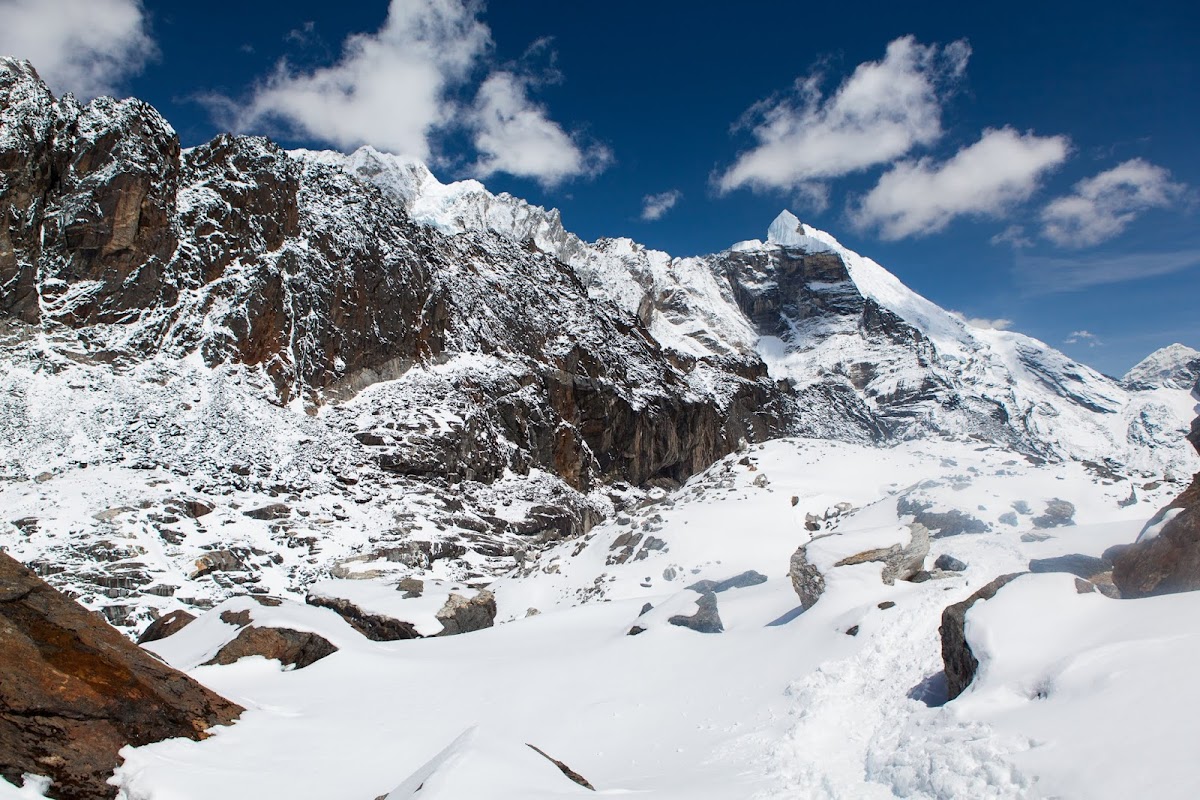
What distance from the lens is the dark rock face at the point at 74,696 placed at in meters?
5.88

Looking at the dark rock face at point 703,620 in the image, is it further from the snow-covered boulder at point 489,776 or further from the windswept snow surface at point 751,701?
the snow-covered boulder at point 489,776

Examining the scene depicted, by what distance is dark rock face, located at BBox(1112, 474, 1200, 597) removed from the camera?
7895 mm

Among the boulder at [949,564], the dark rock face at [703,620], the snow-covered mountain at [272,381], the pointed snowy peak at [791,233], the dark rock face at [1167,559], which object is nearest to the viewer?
the dark rock face at [1167,559]

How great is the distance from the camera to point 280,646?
1207 centimetres

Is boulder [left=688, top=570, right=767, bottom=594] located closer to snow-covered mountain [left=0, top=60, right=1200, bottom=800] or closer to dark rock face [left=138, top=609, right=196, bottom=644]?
snow-covered mountain [left=0, top=60, right=1200, bottom=800]

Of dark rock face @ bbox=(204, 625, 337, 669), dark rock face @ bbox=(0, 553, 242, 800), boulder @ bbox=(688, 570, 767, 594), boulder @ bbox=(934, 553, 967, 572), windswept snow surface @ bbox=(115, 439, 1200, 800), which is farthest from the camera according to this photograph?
boulder @ bbox=(688, 570, 767, 594)

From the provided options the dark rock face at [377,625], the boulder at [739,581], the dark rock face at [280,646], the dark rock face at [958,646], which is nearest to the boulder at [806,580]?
the dark rock face at [958,646]

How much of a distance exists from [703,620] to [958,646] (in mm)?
5637

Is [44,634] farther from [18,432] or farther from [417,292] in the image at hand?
[417,292]

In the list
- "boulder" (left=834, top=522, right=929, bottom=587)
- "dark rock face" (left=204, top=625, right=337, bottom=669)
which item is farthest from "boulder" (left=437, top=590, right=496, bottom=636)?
"boulder" (left=834, top=522, right=929, bottom=587)

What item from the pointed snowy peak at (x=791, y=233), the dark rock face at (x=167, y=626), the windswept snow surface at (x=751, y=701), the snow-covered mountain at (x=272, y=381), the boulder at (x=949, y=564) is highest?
the pointed snowy peak at (x=791, y=233)

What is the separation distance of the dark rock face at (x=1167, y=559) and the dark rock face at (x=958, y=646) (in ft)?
5.16

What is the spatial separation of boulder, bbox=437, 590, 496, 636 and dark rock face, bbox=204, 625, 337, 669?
6454 mm

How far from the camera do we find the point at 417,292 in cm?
5775
